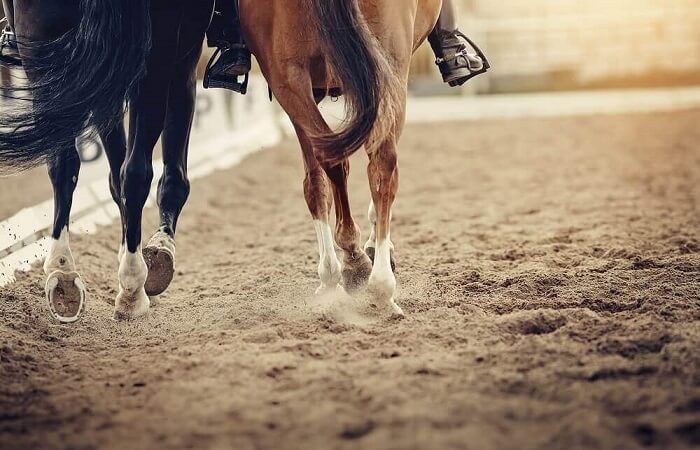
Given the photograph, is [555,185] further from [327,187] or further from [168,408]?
[168,408]

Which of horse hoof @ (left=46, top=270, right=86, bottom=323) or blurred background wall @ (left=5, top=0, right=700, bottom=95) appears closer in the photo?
horse hoof @ (left=46, top=270, right=86, bottom=323)

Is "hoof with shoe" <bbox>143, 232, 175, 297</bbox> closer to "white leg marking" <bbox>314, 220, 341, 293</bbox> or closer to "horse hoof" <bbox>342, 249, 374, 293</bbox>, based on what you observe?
"white leg marking" <bbox>314, 220, 341, 293</bbox>

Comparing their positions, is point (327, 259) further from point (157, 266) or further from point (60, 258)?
point (60, 258)

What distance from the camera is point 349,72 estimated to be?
3.55 meters

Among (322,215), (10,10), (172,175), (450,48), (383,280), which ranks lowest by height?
(383,280)

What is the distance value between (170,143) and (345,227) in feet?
3.75

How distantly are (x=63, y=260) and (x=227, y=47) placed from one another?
1237 mm

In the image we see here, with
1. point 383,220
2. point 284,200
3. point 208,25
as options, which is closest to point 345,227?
point 383,220

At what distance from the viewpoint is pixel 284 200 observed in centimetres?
769

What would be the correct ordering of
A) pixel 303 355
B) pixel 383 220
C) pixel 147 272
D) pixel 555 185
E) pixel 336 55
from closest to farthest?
pixel 303 355 → pixel 336 55 → pixel 383 220 → pixel 147 272 → pixel 555 185

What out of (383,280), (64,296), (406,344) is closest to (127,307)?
(64,296)

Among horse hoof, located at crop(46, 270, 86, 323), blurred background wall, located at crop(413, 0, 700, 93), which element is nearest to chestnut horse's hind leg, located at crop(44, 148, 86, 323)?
horse hoof, located at crop(46, 270, 86, 323)

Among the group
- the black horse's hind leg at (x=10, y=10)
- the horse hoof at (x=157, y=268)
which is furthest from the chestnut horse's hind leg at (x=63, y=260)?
the black horse's hind leg at (x=10, y=10)

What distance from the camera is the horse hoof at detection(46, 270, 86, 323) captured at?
405 centimetres
